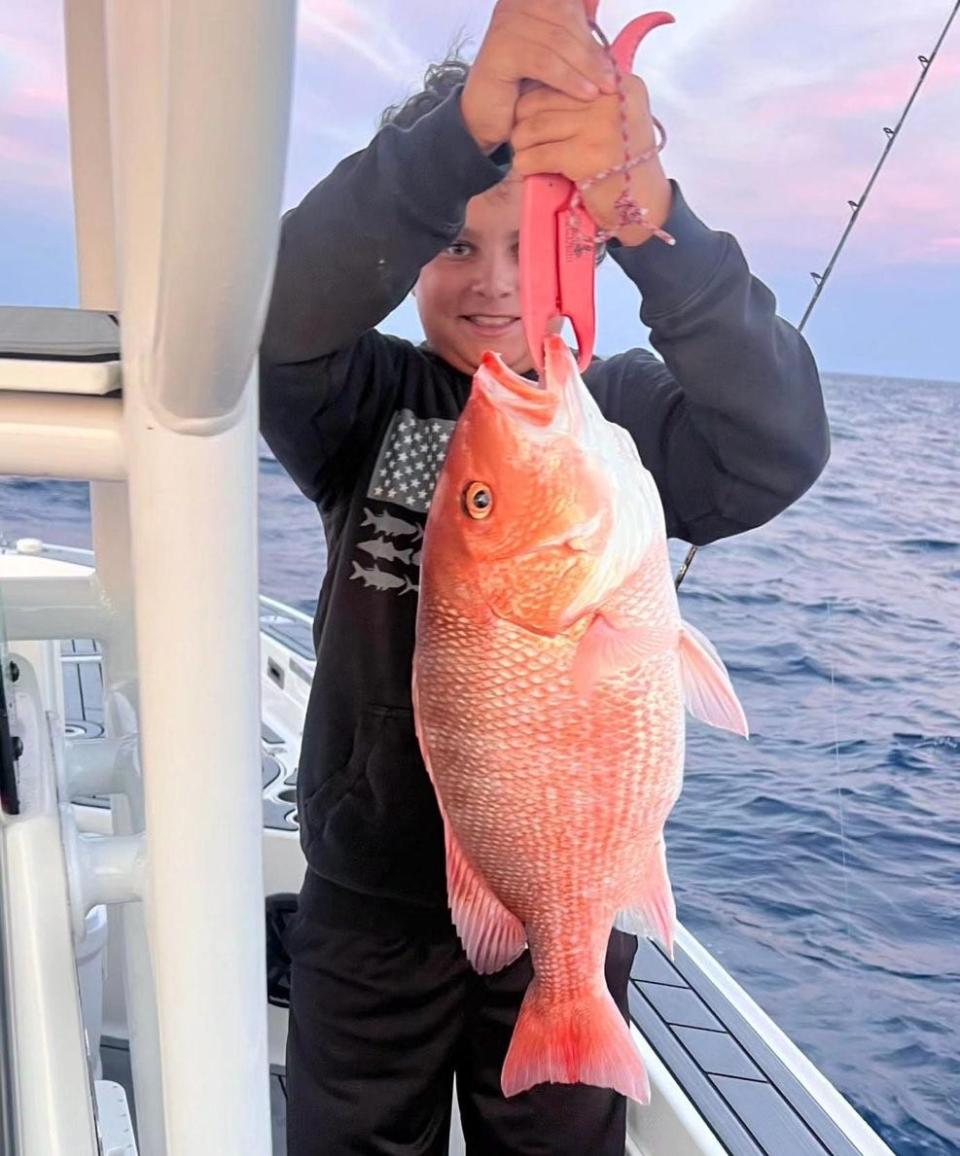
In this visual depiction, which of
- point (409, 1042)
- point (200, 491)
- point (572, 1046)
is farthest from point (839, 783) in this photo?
point (200, 491)

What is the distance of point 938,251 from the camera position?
18.8 feet

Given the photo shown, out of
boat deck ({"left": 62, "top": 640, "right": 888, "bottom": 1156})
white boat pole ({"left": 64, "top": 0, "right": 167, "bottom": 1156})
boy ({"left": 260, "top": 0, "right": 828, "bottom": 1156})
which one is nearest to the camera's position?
white boat pole ({"left": 64, "top": 0, "right": 167, "bottom": 1156})

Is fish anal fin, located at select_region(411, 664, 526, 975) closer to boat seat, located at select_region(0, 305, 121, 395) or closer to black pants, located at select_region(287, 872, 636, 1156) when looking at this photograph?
black pants, located at select_region(287, 872, 636, 1156)

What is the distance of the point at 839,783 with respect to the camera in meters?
5.11

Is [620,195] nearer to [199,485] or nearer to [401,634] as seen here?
[199,485]

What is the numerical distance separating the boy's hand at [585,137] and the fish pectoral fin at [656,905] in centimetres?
48

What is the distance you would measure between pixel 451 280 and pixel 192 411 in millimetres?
870

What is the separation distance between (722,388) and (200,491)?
1.90 ft

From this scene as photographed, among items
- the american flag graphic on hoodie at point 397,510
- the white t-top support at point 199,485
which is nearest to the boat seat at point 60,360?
the white t-top support at point 199,485

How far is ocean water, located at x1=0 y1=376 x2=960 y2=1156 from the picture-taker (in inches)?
142

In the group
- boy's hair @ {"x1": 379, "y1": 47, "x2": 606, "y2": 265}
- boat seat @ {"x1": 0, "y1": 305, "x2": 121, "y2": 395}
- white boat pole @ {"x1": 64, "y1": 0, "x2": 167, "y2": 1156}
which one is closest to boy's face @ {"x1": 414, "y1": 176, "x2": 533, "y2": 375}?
boy's hair @ {"x1": 379, "y1": 47, "x2": 606, "y2": 265}

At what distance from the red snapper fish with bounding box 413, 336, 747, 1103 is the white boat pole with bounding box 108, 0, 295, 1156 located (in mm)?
325

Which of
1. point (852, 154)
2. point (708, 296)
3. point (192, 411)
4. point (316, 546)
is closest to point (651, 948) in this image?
point (708, 296)

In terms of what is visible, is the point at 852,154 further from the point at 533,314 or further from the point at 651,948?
the point at 533,314
